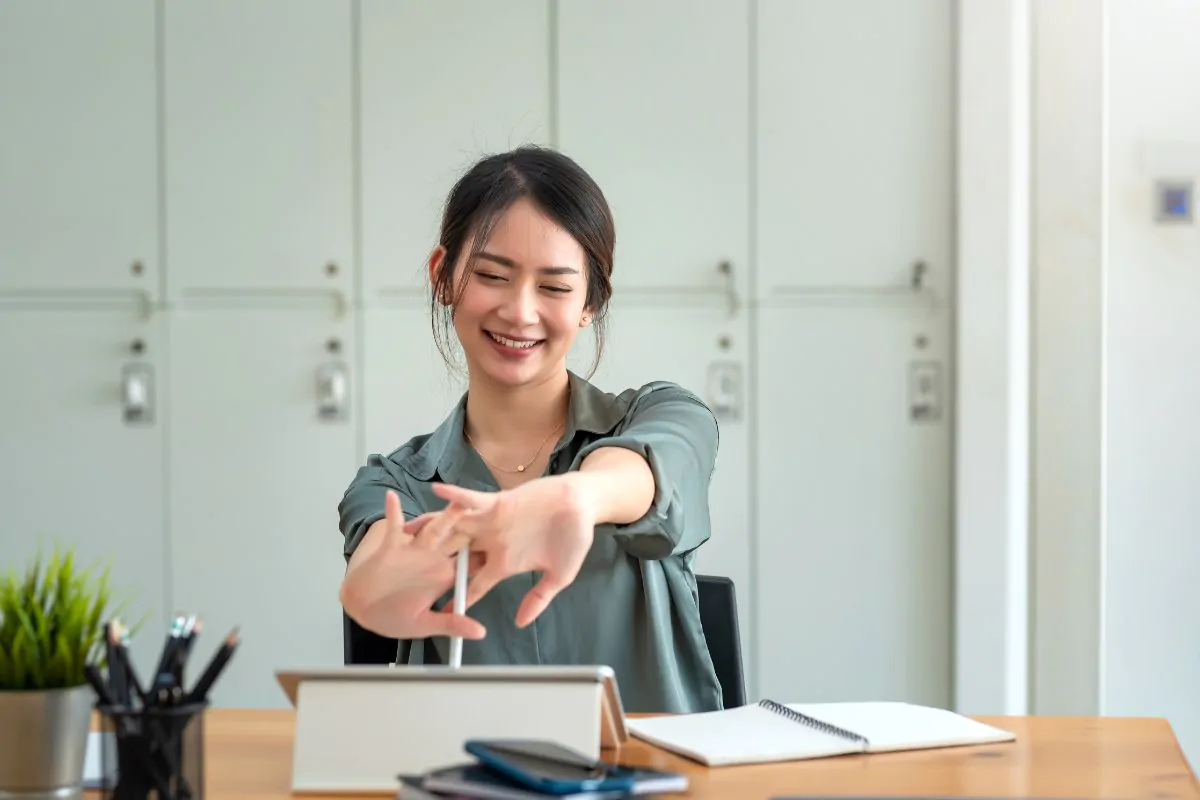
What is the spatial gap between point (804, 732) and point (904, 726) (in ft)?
0.31

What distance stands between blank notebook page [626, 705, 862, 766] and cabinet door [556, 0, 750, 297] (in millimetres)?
2127

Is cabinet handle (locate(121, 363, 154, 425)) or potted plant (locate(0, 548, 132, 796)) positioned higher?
cabinet handle (locate(121, 363, 154, 425))

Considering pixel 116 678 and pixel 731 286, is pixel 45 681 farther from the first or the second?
pixel 731 286

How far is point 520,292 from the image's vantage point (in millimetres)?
1617

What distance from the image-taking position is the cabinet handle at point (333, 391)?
3.33m

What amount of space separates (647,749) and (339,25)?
2593mm

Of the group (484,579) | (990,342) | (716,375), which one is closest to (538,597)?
(484,579)

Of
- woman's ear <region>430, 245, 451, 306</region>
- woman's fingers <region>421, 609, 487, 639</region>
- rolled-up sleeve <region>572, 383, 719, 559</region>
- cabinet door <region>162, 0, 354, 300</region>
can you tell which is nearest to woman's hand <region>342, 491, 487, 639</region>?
woman's fingers <region>421, 609, 487, 639</region>

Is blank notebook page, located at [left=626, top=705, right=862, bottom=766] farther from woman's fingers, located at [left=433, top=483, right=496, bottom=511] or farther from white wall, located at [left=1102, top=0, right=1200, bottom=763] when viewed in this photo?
white wall, located at [left=1102, top=0, right=1200, bottom=763]

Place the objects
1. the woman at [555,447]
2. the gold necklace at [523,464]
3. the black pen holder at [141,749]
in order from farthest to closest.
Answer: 1. the gold necklace at [523,464]
2. the woman at [555,447]
3. the black pen holder at [141,749]

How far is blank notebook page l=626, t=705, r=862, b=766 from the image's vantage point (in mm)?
1106

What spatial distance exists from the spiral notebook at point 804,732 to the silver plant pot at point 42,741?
46 cm

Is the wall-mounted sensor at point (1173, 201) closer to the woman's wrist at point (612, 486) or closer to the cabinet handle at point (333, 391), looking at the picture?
the cabinet handle at point (333, 391)

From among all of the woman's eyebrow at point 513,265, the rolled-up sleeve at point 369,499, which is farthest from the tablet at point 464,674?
Result: the woman's eyebrow at point 513,265
